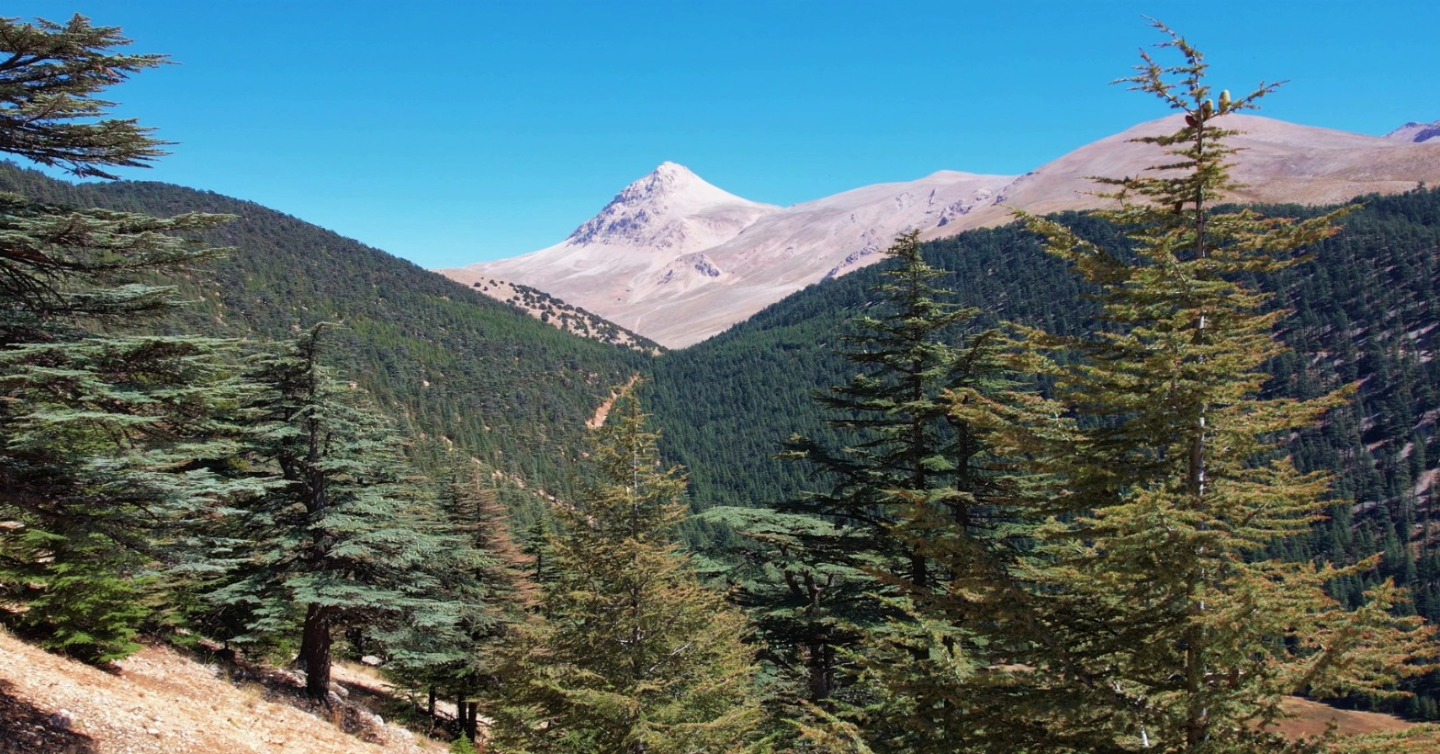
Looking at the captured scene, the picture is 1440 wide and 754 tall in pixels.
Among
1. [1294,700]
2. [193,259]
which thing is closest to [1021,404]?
[1294,700]

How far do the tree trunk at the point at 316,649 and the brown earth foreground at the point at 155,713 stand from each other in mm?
456

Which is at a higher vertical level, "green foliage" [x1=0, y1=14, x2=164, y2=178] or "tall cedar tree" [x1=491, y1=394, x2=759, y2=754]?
"green foliage" [x1=0, y1=14, x2=164, y2=178]

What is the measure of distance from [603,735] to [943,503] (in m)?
6.43

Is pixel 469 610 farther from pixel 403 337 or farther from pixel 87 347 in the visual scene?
pixel 403 337

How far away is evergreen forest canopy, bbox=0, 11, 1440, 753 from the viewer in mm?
5527

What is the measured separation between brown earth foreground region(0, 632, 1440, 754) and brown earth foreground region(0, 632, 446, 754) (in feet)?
0.06

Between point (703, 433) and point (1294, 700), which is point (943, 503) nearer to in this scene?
point (1294, 700)

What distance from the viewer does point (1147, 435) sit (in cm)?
577

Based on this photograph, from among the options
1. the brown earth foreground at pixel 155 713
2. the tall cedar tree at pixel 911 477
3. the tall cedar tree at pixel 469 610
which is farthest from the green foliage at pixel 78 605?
the tall cedar tree at pixel 911 477

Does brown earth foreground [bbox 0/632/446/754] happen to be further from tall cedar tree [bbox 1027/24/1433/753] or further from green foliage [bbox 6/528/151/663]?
tall cedar tree [bbox 1027/24/1433/753]

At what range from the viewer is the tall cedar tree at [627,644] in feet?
36.5

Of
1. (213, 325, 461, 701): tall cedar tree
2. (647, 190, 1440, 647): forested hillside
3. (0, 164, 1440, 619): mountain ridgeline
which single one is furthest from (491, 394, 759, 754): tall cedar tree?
(647, 190, 1440, 647): forested hillside

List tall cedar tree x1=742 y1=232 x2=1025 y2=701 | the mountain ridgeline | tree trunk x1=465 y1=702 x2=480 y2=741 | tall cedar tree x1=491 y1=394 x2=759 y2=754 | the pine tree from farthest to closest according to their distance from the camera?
1. the mountain ridgeline
2. tree trunk x1=465 y1=702 x2=480 y2=741
3. tall cedar tree x1=742 y1=232 x2=1025 y2=701
4. tall cedar tree x1=491 y1=394 x2=759 y2=754
5. the pine tree

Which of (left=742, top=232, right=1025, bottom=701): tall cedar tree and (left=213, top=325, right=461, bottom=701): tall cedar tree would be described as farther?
(left=213, top=325, right=461, bottom=701): tall cedar tree
